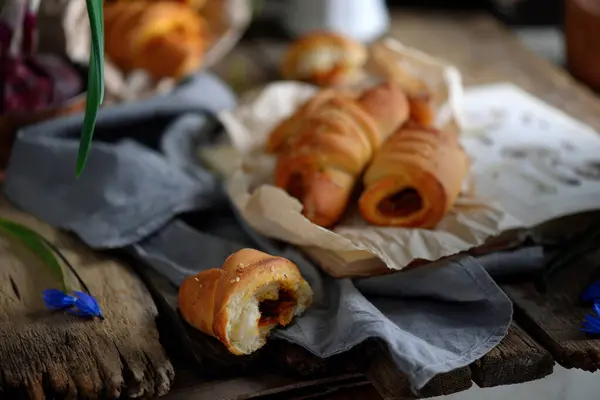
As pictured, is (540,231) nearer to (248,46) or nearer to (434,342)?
(434,342)

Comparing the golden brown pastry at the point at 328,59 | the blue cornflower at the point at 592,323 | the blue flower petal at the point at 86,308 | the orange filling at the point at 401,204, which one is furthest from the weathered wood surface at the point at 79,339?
the golden brown pastry at the point at 328,59

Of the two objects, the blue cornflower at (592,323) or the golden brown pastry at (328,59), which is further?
the golden brown pastry at (328,59)

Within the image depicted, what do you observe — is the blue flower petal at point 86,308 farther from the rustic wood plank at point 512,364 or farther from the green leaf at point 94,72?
the rustic wood plank at point 512,364

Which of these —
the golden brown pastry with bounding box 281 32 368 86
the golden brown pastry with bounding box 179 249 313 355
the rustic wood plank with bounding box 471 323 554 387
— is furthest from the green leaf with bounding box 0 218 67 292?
the golden brown pastry with bounding box 281 32 368 86

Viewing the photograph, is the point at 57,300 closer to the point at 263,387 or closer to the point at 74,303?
the point at 74,303

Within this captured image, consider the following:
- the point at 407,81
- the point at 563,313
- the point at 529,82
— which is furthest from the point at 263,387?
the point at 529,82

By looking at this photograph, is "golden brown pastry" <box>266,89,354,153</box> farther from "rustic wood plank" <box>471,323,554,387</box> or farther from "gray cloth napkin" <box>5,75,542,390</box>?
"rustic wood plank" <box>471,323,554,387</box>

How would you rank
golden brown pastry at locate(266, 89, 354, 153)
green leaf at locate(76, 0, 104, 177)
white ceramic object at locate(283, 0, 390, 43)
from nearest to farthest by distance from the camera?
green leaf at locate(76, 0, 104, 177), golden brown pastry at locate(266, 89, 354, 153), white ceramic object at locate(283, 0, 390, 43)
